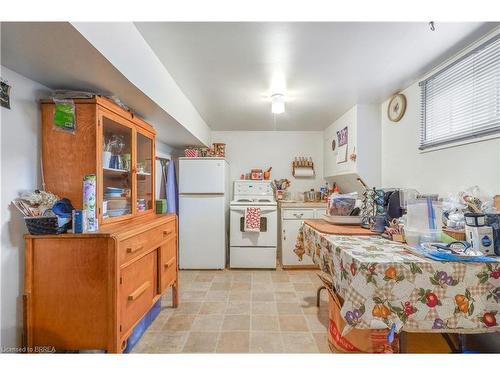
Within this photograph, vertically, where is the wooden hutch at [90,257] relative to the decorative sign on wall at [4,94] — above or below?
below

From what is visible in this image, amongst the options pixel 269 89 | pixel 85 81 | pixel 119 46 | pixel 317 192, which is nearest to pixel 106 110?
pixel 85 81

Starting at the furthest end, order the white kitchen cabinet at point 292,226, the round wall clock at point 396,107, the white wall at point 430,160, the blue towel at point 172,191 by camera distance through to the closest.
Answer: the white kitchen cabinet at point 292,226 → the blue towel at point 172,191 → the round wall clock at point 396,107 → the white wall at point 430,160

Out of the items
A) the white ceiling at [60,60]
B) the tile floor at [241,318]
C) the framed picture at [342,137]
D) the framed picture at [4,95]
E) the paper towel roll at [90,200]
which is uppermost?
the framed picture at [342,137]

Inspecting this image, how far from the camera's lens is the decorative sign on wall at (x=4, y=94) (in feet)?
3.96

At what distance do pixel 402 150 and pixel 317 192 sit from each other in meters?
1.75

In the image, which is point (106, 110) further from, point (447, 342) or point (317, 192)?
point (317, 192)

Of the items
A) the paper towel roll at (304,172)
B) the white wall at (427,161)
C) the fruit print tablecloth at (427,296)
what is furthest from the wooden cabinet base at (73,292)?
the paper towel roll at (304,172)

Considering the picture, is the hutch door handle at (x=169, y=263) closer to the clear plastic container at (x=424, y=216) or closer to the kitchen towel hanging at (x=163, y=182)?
the kitchen towel hanging at (x=163, y=182)

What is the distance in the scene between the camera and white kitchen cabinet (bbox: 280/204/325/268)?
11.3ft

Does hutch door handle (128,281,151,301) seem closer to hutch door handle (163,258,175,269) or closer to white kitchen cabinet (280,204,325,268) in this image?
hutch door handle (163,258,175,269)

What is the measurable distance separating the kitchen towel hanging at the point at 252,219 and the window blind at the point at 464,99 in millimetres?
2064

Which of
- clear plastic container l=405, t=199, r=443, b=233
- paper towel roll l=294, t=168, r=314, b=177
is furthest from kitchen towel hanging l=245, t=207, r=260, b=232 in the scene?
clear plastic container l=405, t=199, r=443, b=233

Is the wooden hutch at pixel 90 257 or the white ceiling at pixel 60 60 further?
the wooden hutch at pixel 90 257

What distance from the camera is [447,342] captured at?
126 cm
